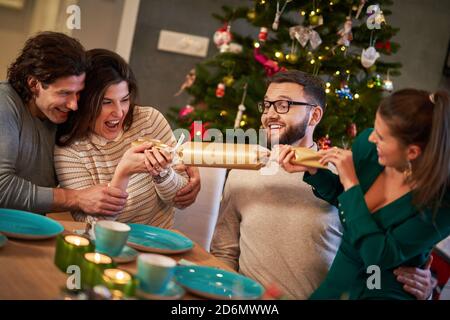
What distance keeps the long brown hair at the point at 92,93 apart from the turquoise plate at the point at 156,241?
0.49 metres

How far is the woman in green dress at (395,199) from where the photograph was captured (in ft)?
4.73

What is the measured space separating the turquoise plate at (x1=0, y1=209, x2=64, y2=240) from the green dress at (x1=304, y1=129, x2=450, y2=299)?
0.70m

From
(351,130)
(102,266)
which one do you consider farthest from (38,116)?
(351,130)

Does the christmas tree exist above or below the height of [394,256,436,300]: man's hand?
above

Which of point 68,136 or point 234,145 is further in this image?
point 68,136

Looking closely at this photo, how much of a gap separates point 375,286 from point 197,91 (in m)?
2.39

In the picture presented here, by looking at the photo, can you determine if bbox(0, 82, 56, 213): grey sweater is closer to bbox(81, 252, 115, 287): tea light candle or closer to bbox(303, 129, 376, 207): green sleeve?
bbox(81, 252, 115, 287): tea light candle

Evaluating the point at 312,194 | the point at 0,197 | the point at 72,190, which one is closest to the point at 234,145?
the point at 312,194

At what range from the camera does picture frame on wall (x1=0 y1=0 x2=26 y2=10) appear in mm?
4070

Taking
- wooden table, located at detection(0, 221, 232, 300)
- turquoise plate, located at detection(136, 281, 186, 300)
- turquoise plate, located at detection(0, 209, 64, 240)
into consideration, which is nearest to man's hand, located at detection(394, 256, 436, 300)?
wooden table, located at detection(0, 221, 232, 300)

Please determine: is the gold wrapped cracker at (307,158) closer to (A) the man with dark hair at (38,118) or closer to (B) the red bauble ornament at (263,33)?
(A) the man with dark hair at (38,118)
